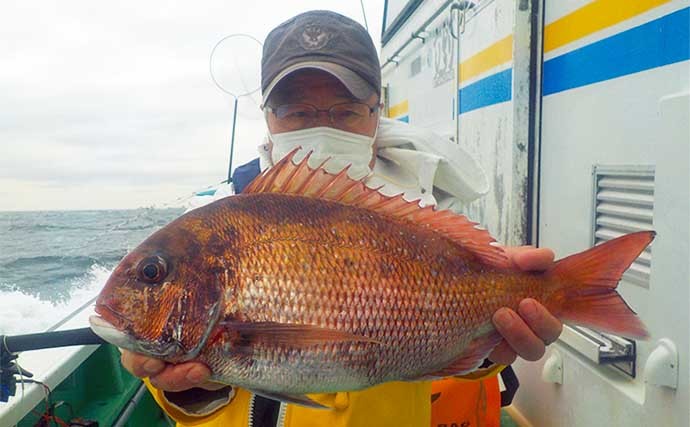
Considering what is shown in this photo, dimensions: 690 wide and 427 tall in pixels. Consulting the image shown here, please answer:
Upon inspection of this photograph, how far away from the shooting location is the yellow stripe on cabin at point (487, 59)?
8.40 feet

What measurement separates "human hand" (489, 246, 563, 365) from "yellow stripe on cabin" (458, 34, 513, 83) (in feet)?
5.20

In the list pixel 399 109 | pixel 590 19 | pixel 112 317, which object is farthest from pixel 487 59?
pixel 399 109

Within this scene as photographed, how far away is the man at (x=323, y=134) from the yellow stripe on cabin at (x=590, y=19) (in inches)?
32.7

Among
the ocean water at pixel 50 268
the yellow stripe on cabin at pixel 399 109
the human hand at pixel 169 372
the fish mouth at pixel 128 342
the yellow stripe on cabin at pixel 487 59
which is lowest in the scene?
the ocean water at pixel 50 268

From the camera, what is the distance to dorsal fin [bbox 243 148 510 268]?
125cm

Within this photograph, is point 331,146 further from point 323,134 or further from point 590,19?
point 590,19

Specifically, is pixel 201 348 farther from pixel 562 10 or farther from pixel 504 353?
pixel 562 10

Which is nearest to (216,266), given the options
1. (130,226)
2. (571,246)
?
(571,246)

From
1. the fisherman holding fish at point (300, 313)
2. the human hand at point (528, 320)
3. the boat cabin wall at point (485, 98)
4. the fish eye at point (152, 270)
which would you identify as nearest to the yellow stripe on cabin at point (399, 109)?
the boat cabin wall at point (485, 98)

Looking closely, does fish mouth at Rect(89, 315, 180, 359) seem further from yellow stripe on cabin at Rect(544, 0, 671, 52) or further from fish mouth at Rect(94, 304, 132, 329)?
yellow stripe on cabin at Rect(544, 0, 671, 52)

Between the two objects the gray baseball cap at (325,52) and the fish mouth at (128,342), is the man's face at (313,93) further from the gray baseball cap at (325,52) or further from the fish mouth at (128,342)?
the fish mouth at (128,342)

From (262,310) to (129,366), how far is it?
15.8 inches

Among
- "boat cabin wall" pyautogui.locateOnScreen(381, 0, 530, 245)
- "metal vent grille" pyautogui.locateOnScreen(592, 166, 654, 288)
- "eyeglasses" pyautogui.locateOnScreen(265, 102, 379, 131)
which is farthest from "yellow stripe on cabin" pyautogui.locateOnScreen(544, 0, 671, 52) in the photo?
"eyeglasses" pyautogui.locateOnScreen(265, 102, 379, 131)

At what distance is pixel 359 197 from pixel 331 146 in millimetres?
601
